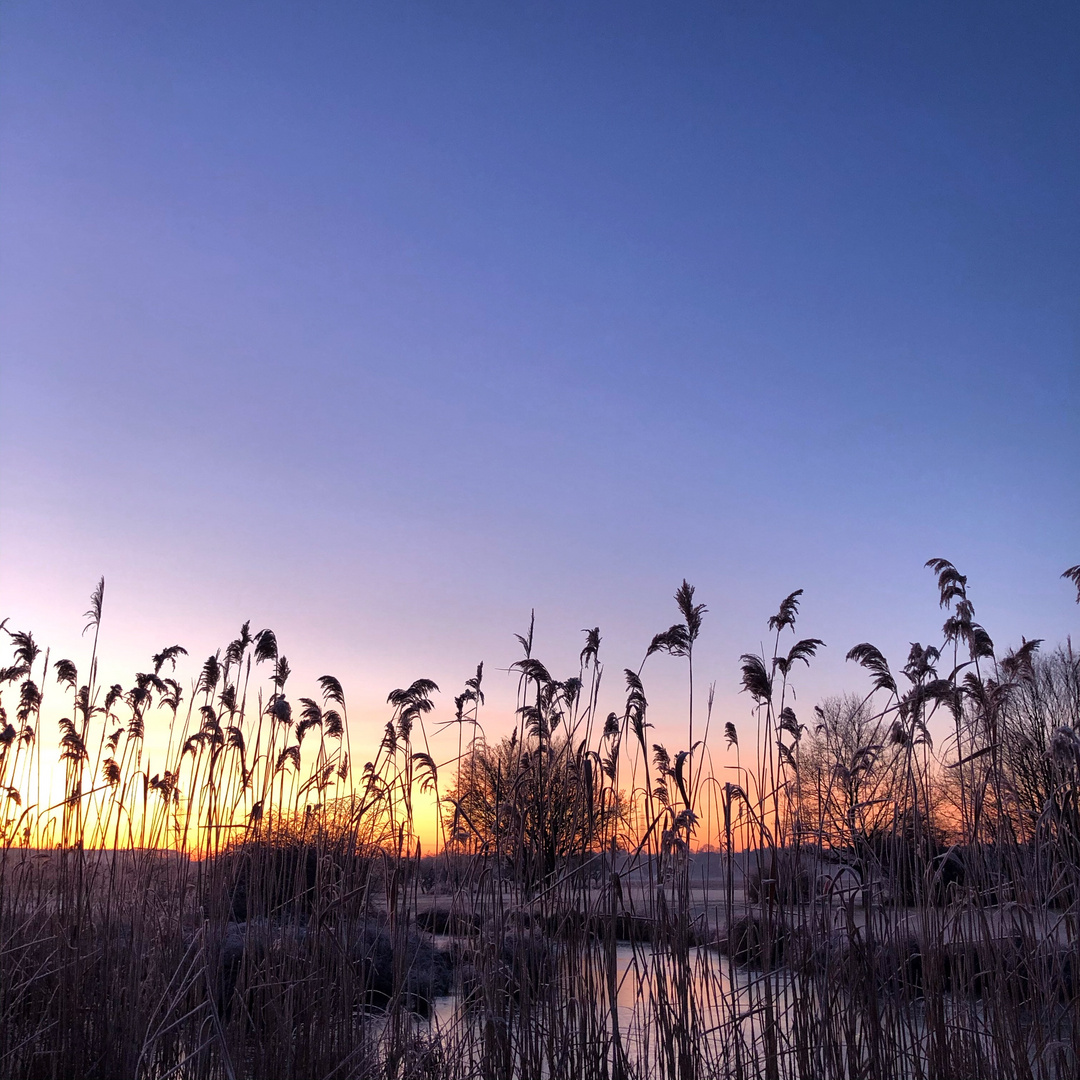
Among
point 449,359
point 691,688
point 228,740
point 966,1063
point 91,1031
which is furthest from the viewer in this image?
point 449,359

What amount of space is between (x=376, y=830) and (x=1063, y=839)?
3.50 meters

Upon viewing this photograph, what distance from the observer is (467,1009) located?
4.36 m

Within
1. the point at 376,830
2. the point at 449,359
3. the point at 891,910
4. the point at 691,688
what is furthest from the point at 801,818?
the point at 449,359

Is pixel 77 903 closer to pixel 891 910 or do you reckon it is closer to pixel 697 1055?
pixel 697 1055

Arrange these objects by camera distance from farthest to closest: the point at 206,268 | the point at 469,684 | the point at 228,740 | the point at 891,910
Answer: the point at 206,268 < the point at 228,740 < the point at 469,684 < the point at 891,910

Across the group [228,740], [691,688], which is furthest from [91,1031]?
[691,688]

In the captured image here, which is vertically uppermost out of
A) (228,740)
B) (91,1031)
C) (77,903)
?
(228,740)

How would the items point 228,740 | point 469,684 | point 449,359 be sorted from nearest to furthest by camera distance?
point 469,684, point 228,740, point 449,359

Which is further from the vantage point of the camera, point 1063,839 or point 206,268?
point 206,268

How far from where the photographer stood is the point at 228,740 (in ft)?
17.9

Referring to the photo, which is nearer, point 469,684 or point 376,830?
point 376,830

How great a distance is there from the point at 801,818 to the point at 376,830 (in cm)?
229

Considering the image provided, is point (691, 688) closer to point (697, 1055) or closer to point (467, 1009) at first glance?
point (697, 1055)

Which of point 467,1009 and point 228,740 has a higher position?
point 228,740
